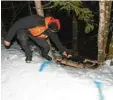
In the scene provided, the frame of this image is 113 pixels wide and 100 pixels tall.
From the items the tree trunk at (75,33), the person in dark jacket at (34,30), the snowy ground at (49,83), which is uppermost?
the person in dark jacket at (34,30)

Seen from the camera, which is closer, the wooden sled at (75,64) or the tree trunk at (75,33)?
the wooden sled at (75,64)

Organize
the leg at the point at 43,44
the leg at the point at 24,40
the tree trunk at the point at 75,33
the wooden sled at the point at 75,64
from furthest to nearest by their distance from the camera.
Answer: the tree trunk at the point at 75,33 < the wooden sled at the point at 75,64 < the leg at the point at 43,44 < the leg at the point at 24,40

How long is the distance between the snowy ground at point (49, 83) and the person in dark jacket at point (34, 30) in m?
0.50

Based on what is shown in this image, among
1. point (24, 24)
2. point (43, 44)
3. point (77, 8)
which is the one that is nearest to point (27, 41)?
point (43, 44)

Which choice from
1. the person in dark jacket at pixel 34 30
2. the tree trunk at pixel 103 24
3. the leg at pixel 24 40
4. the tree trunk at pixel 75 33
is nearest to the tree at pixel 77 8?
the tree trunk at pixel 103 24

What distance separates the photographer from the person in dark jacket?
7402 mm

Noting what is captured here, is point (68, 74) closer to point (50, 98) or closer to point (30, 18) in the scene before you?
point (50, 98)

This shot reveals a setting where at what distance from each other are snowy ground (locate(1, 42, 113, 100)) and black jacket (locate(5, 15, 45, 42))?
0.90 m

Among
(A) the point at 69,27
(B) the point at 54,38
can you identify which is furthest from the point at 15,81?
(A) the point at 69,27

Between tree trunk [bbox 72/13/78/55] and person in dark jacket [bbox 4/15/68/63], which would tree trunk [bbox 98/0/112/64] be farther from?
tree trunk [bbox 72/13/78/55]

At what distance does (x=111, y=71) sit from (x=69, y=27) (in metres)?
8.17

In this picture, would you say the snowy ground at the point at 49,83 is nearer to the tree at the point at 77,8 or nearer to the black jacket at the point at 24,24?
the black jacket at the point at 24,24

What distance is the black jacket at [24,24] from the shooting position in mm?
7410

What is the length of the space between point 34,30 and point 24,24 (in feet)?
1.13
